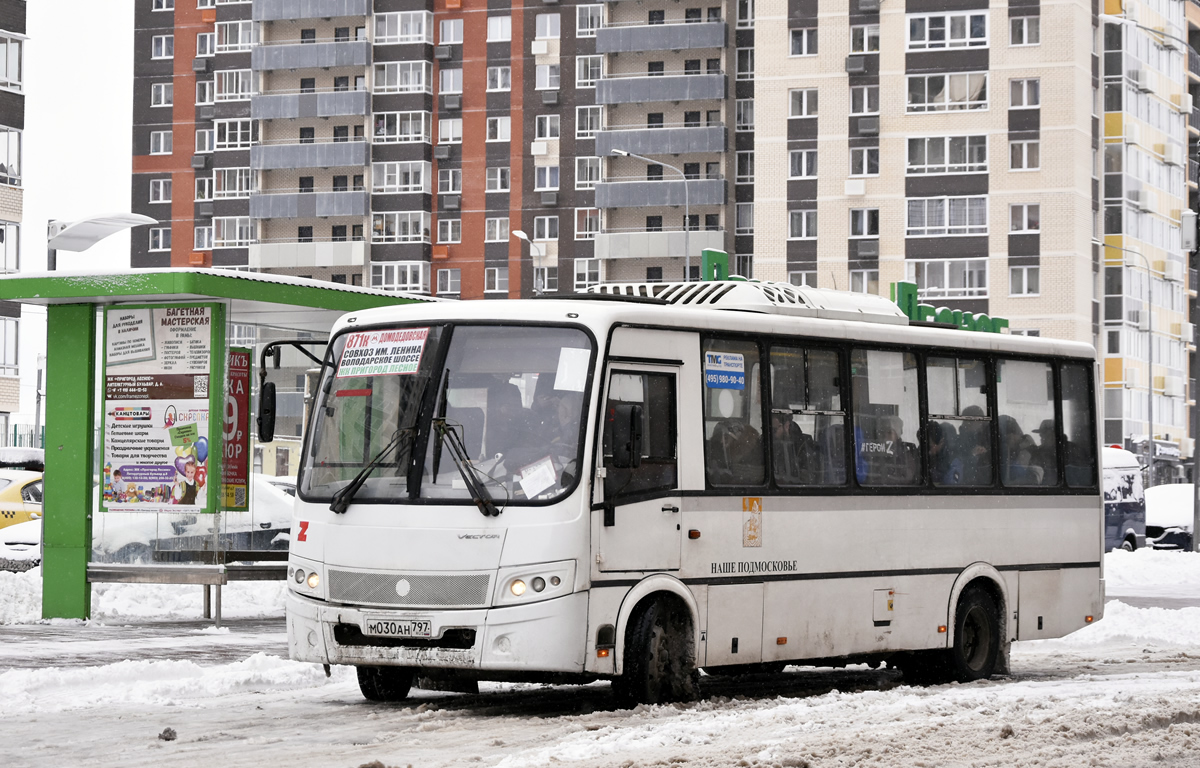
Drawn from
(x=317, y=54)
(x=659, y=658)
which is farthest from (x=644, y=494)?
(x=317, y=54)

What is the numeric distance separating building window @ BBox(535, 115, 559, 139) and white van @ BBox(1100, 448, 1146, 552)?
56607 mm

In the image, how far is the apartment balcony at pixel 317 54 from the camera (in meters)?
97.6

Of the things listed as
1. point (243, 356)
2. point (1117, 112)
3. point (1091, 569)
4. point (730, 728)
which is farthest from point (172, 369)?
point (1117, 112)

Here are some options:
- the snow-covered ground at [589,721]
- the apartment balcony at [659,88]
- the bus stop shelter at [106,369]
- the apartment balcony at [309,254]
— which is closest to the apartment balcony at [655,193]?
the apartment balcony at [659,88]

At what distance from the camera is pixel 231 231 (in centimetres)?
10312

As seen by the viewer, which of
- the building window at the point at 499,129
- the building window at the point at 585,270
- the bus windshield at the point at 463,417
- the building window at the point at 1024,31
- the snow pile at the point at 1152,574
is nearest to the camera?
the bus windshield at the point at 463,417

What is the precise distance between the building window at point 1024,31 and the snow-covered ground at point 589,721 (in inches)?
2629

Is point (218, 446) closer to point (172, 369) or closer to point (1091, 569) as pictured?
point (172, 369)

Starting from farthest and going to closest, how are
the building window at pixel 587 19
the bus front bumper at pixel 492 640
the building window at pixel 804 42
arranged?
the building window at pixel 587 19, the building window at pixel 804 42, the bus front bumper at pixel 492 640

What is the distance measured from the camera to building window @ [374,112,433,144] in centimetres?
9888

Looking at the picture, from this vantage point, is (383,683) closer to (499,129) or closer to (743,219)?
(743,219)

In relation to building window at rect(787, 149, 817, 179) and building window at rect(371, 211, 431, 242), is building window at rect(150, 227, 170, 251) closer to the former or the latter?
building window at rect(371, 211, 431, 242)

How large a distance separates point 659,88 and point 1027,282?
782 inches

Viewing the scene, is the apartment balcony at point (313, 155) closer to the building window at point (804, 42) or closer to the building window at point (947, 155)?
the building window at point (804, 42)
